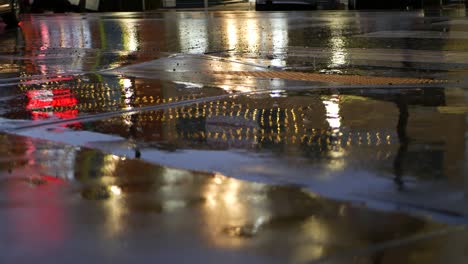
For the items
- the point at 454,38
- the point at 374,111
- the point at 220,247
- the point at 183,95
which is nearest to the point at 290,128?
the point at 374,111

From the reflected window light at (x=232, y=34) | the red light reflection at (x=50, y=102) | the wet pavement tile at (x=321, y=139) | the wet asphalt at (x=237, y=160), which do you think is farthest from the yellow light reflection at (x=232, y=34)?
the wet pavement tile at (x=321, y=139)

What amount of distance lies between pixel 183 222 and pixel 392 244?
44.5 inches

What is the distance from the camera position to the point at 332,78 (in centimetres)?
902

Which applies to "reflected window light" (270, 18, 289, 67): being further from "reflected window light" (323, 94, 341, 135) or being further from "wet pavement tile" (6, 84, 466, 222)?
"reflected window light" (323, 94, 341, 135)

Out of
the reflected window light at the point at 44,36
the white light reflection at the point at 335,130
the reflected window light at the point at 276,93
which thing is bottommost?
the white light reflection at the point at 335,130

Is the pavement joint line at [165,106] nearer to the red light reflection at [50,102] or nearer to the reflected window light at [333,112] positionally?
the red light reflection at [50,102]

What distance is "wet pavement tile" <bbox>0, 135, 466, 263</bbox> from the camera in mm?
3605

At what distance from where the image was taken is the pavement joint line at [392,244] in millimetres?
3518

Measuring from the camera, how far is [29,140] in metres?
6.06

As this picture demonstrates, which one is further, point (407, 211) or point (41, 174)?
point (41, 174)

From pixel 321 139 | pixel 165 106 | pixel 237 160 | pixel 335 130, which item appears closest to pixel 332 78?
pixel 165 106

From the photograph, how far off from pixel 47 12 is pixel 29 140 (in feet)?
84.3

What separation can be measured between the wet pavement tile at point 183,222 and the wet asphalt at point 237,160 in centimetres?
1

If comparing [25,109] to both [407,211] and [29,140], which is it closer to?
[29,140]
